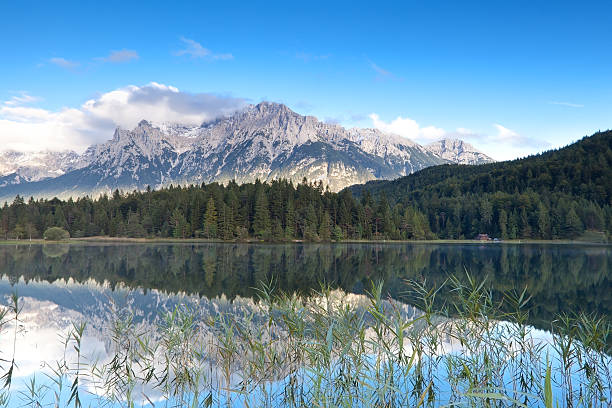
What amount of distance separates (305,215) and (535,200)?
75.7 meters

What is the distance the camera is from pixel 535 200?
12594 centimetres

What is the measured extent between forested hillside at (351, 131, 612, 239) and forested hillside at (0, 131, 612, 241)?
13.0 inches

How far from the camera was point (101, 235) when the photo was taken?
117500mm

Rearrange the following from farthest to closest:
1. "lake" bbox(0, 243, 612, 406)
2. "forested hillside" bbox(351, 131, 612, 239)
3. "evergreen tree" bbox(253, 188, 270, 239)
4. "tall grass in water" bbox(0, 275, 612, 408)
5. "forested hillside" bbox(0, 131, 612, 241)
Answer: "forested hillside" bbox(351, 131, 612, 239) < "forested hillside" bbox(0, 131, 612, 241) < "evergreen tree" bbox(253, 188, 270, 239) < "lake" bbox(0, 243, 612, 406) < "tall grass in water" bbox(0, 275, 612, 408)

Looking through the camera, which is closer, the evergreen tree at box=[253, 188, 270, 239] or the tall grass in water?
the tall grass in water

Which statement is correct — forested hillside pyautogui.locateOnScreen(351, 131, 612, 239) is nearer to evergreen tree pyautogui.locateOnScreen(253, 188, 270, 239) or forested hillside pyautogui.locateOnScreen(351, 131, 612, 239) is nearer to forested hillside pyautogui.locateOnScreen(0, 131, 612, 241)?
forested hillside pyautogui.locateOnScreen(0, 131, 612, 241)

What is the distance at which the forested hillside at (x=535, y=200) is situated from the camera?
11694 cm

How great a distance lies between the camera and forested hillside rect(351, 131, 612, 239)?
117 metres

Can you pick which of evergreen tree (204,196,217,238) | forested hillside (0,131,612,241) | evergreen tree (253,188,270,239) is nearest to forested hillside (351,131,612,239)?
forested hillside (0,131,612,241)

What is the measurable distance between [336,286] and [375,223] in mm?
89132

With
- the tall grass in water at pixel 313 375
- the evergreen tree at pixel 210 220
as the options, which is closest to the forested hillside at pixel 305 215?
the evergreen tree at pixel 210 220

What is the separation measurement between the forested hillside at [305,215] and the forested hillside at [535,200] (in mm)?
330

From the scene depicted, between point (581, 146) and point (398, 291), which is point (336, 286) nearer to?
point (398, 291)

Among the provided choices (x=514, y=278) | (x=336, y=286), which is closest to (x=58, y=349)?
(x=336, y=286)
